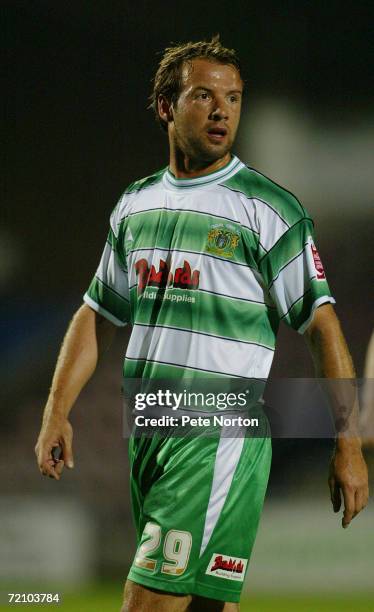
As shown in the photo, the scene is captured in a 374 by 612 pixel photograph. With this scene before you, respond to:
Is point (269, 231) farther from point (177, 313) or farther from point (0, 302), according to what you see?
point (0, 302)

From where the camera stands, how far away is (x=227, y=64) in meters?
3.14

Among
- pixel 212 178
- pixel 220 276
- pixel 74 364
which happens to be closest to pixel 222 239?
pixel 220 276

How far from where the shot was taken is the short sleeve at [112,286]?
3.25 m

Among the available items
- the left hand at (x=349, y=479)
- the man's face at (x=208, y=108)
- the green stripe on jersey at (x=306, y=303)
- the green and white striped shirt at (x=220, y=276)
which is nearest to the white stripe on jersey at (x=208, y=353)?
the green and white striped shirt at (x=220, y=276)

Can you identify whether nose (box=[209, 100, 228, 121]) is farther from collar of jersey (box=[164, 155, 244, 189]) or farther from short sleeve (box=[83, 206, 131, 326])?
short sleeve (box=[83, 206, 131, 326])

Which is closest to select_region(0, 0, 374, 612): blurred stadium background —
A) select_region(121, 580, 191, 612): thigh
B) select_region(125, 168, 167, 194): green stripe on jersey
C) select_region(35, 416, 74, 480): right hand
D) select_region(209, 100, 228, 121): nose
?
select_region(125, 168, 167, 194): green stripe on jersey

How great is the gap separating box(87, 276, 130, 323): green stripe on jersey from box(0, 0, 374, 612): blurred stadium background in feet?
0.28

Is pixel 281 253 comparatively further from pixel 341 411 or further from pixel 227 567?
pixel 227 567

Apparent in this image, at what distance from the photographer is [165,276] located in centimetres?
308

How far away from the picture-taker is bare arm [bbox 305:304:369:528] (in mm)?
2895

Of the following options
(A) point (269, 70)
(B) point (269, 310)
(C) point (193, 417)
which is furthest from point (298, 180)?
(C) point (193, 417)

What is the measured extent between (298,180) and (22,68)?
1089 mm

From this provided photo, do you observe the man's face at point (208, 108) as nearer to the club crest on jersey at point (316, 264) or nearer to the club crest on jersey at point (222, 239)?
the club crest on jersey at point (222, 239)

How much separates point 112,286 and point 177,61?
78cm
